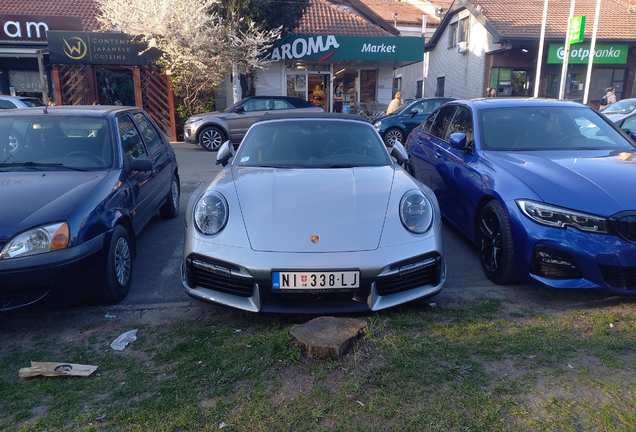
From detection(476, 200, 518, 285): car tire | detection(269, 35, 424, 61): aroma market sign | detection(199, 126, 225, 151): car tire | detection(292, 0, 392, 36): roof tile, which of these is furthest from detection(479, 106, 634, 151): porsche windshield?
detection(292, 0, 392, 36): roof tile

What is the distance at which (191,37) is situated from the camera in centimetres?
1529

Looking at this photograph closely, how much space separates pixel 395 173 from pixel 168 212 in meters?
3.45

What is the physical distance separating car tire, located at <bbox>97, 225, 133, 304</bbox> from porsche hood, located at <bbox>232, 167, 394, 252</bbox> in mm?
1031

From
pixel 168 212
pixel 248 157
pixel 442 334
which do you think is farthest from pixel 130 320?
pixel 168 212

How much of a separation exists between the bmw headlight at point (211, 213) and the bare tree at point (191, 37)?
13315 mm

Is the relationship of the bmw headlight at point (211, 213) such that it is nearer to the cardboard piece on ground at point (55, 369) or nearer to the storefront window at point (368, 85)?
the cardboard piece on ground at point (55, 369)

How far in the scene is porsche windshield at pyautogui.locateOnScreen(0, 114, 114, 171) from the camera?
4.14 meters

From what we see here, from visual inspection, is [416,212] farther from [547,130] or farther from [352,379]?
[547,130]

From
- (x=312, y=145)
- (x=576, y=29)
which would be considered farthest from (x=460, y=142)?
(x=576, y=29)

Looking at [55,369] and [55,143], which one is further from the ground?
[55,143]

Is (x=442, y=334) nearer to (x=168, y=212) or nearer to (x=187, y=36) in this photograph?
(x=168, y=212)

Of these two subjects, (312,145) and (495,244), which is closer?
(495,244)

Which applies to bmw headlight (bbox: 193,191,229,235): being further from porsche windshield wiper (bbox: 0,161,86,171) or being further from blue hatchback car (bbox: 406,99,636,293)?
blue hatchback car (bbox: 406,99,636,293)

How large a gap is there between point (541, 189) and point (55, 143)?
4.19 m
